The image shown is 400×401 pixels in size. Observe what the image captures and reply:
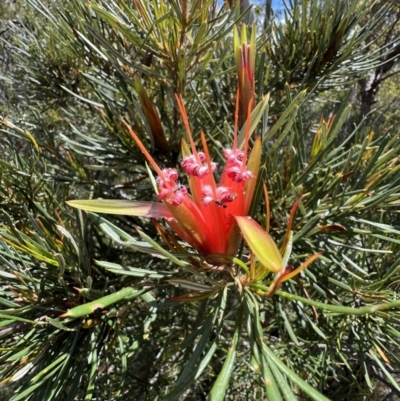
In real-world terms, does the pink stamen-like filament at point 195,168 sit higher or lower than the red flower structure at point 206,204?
higher

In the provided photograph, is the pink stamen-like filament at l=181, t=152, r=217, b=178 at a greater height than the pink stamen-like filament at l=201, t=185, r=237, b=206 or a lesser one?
greater

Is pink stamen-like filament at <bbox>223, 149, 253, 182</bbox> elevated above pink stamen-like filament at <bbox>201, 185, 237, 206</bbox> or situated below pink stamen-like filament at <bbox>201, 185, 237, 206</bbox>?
above

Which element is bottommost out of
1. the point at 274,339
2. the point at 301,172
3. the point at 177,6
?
the point at 274,339

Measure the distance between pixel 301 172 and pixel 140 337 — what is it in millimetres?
343

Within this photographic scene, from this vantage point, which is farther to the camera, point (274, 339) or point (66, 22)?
point (274, 339)

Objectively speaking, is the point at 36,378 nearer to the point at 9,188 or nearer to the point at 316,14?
the point at 9,188

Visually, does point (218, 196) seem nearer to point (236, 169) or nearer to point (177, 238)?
point (236, 169)

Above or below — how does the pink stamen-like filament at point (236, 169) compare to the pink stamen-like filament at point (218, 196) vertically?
above

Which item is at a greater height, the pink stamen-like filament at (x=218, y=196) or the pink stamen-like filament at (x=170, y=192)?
the pink stamen-like filament at (x=170, y=192)

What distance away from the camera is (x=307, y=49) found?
0.80 meters

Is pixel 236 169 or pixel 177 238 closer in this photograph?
pixel 236 169

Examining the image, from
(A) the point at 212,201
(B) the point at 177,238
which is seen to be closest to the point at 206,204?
(A) the point at 212,201

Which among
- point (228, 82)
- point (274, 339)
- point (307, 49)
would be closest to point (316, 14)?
point (307, 49)

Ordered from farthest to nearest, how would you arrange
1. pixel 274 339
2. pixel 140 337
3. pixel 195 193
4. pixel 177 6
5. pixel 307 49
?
pixel 274 339, pixel 307 49, pixel 140 337, pixel 177 6, pixel 195 193
